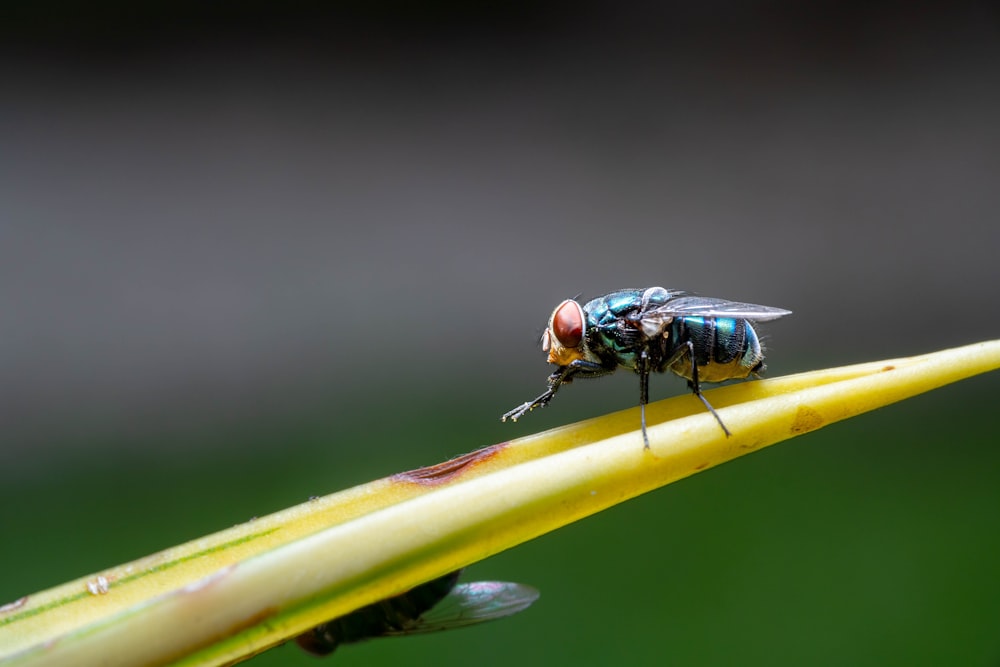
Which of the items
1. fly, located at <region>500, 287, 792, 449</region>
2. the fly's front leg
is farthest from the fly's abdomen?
the fly's front leg

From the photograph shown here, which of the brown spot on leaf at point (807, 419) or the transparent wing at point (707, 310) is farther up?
the transparent wing at point (707, 310)

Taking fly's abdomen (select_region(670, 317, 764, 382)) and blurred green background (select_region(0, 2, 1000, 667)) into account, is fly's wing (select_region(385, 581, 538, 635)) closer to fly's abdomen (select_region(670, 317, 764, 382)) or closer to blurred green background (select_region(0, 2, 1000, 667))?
fly's abdomen (select_region(670, 317, 764, 382))

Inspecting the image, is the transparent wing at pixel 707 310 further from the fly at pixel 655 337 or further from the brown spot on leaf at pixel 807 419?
the brown spot on leaf at pixel 807 419

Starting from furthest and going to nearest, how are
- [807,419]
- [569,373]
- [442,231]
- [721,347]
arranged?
[442,231] → [569,373] → [721,347] → [807,419]

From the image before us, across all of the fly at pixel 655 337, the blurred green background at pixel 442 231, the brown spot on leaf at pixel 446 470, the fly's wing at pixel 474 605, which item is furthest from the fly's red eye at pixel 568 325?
the blurred green background at pixel 442 231

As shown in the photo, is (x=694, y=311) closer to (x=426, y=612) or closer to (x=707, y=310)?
(x=707, y=310)

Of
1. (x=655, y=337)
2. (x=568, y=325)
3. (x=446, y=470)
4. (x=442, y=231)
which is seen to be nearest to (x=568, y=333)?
(x=568, y=325)
